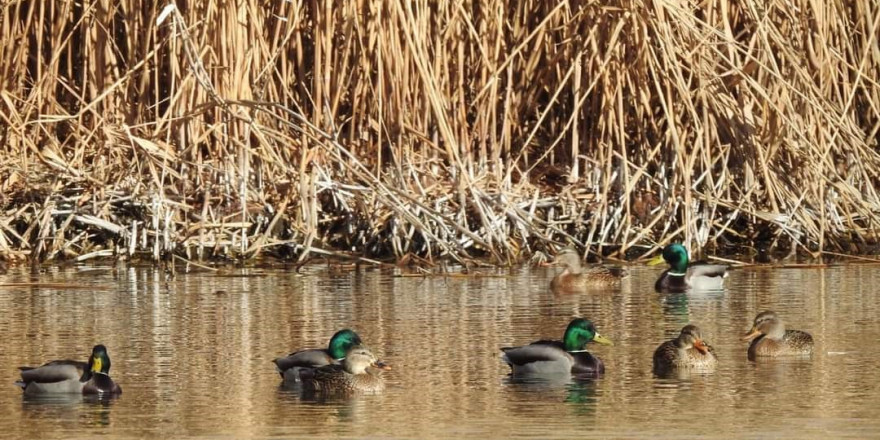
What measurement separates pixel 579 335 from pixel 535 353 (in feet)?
1.42

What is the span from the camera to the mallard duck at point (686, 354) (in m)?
8.30

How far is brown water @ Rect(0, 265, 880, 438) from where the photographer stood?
7.04 meters

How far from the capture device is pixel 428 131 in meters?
13.6

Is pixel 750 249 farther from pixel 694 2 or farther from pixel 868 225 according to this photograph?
pixel 694 2

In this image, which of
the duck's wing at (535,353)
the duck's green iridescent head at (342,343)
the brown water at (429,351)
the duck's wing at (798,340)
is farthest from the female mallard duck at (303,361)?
the duck's wing at (798,340)

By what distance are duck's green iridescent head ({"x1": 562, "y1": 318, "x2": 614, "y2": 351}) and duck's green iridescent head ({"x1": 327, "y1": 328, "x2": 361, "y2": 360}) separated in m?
0.97

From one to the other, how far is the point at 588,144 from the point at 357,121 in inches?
70.2

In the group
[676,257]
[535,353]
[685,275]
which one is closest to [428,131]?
[676,257]

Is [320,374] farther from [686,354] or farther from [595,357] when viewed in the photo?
[686,354]

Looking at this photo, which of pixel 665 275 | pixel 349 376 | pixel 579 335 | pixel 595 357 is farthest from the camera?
pixel 665 275

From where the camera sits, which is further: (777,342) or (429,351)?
(429,351)

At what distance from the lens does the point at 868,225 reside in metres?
13.4

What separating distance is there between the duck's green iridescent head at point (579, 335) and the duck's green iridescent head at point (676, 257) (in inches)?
129

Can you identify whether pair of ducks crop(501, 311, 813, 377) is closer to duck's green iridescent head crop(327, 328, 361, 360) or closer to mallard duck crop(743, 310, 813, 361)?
mallard duck crop(743, 310, 813, 361)
